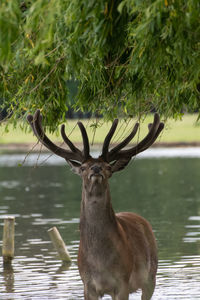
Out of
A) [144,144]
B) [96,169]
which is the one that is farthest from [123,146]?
[96,169]

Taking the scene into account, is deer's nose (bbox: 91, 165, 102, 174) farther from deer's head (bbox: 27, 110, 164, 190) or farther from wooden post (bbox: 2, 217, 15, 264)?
wooden post (bbox: 2, 217, 15, 264)

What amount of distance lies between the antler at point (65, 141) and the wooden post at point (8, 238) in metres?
5.34

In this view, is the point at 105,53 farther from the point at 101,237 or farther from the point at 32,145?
the point at 32,145

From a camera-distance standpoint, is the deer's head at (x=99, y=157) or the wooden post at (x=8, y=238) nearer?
the deer's head at (x=99, y=157)

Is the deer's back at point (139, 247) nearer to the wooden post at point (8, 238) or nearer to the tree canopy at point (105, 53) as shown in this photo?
the tree canopy at point (105, 53)

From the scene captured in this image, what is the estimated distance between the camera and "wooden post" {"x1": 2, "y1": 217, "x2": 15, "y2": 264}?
16.1 metres

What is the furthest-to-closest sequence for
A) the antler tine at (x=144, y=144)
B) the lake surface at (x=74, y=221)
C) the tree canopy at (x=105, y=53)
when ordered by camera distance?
the lake surface at (x=74, y=221), the antler tine at (x=144, y=144), the tree canopy at (x=105, y=53)

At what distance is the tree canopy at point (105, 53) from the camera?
25.7 ft

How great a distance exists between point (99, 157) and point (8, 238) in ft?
21.1

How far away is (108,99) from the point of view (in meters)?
12.2

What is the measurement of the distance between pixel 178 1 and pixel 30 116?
11.6ft

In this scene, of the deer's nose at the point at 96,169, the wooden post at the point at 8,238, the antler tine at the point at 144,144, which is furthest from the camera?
the wooden post at the point at 8,238

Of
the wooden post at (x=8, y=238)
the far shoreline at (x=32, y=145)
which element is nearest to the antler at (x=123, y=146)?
the wooden post at (x=8, y=238)

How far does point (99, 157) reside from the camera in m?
10.2
